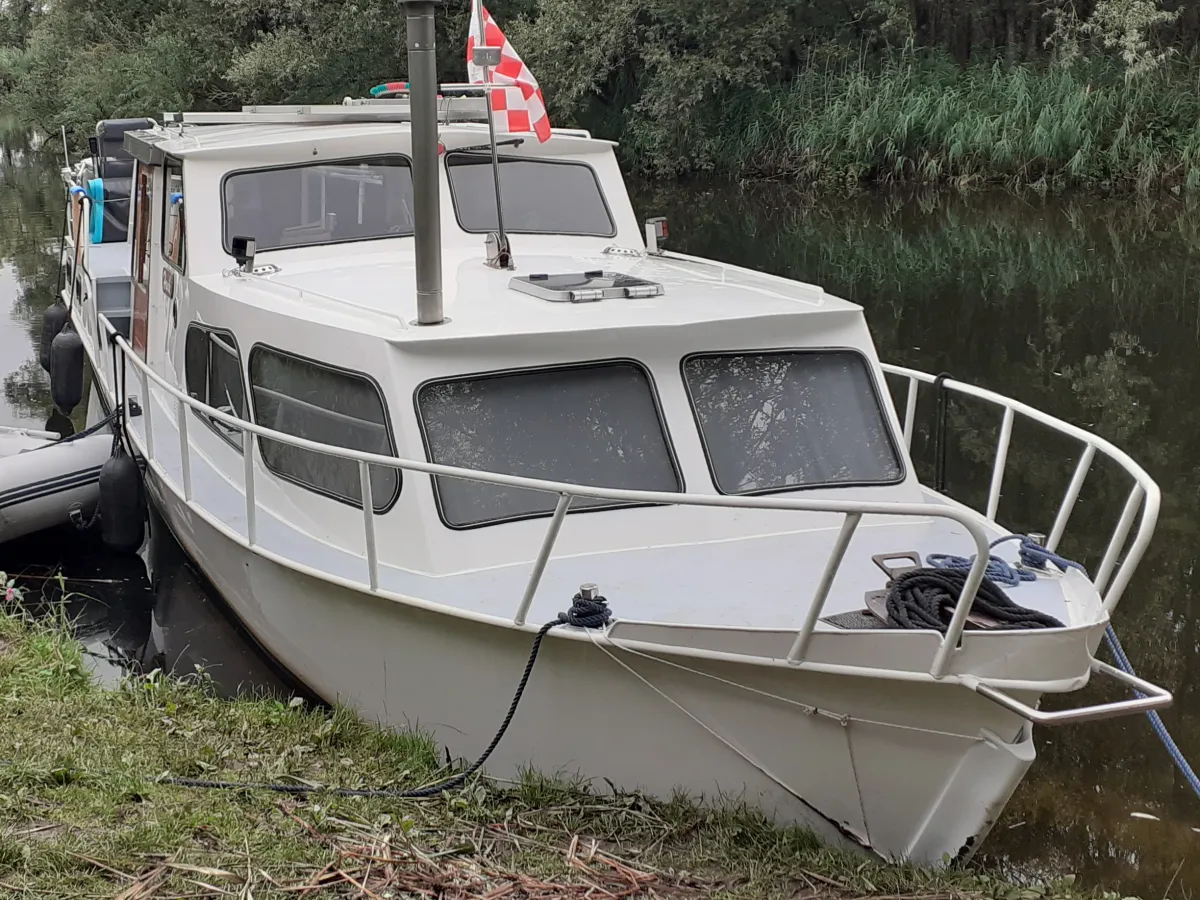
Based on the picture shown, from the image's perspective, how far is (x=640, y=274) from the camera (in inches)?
236

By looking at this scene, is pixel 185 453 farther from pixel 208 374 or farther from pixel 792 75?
pixel 792 75

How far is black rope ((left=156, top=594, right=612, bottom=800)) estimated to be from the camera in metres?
4.05

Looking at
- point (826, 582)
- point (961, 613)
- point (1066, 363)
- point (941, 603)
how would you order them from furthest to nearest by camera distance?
point (1066, 363), point (941, 603), point (826, 582), point (961, 613)

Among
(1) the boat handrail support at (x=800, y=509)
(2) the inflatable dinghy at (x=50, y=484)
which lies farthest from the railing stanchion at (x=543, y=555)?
(2) the inflatable dinghy at (x=50, y=484)

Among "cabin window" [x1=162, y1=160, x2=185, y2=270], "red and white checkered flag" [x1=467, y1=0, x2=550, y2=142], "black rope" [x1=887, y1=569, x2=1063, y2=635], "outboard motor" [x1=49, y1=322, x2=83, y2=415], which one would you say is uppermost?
"red and white checkered flag" [x1=467, y1=0, x2=550, y2=142]

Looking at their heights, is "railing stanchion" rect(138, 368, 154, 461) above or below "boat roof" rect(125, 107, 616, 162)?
below

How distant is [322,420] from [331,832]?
1.91m

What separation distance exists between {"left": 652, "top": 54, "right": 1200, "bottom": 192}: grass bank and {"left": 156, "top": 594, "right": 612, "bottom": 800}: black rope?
17372 millimetres

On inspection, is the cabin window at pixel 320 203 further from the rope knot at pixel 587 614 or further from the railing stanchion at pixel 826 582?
the railing stanchion at pixel 826 582

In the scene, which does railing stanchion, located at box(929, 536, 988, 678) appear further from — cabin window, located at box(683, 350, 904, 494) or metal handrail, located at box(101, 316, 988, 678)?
cabin window, located at box(683, 350, 904, 494)

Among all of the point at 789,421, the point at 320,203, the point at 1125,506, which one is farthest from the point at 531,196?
the point at 1125,506

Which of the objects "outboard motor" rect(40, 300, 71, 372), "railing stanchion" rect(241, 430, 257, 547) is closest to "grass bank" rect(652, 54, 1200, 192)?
"outboard motor" rect(40, 300, 71, 372)

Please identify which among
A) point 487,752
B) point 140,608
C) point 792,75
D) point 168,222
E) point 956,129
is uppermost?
point 792,75

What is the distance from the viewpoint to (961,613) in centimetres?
339
